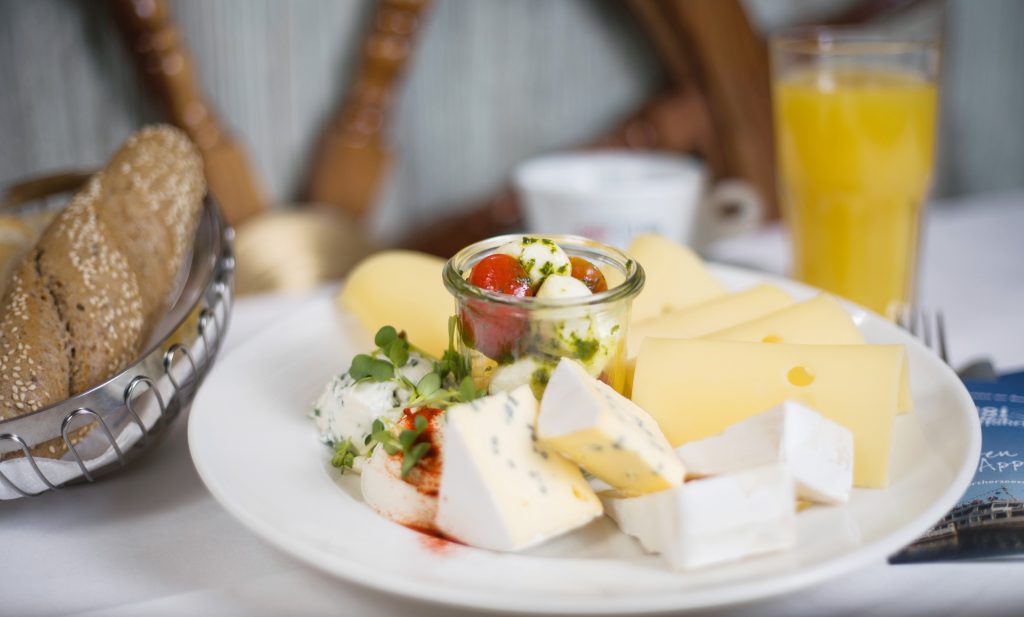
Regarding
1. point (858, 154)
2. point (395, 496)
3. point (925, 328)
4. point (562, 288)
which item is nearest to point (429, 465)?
point (395, 496)

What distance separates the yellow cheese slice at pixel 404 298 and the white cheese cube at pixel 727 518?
0.28 metres

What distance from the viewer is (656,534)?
1.53 feet

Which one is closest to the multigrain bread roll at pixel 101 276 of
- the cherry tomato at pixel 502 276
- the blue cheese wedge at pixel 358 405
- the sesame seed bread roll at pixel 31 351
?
the sesame seed bread roll at pixel 31 351

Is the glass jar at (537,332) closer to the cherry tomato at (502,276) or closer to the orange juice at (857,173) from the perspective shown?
the cherry tomato at (502,276)

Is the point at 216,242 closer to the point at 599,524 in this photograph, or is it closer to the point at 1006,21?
the point at 599,524

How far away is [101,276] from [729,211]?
76 cm

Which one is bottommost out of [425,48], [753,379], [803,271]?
[803,271]

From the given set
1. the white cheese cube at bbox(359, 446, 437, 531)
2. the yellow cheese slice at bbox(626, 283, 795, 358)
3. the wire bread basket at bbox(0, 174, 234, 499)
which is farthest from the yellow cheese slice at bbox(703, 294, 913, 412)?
the wire bread basket at bbox(0, 174, 234, 499)

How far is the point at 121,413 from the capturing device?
58 cm

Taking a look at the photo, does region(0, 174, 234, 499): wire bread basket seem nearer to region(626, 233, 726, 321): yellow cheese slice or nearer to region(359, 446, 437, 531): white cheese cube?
region(359, 446, 437, 531): white cheese cube

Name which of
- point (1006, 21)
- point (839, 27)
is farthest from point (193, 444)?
point (1006, 21)

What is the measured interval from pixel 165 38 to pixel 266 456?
654 millimetres

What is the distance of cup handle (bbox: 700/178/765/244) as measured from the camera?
109 centimetres

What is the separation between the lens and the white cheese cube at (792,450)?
1.56 feet
